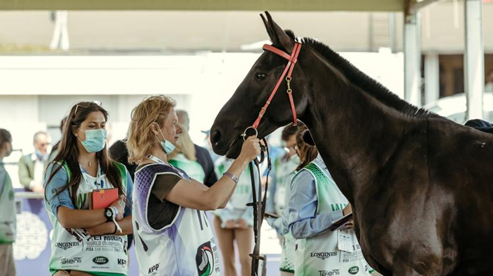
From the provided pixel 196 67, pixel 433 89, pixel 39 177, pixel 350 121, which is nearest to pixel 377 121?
pixel 350 121

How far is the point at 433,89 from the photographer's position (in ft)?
70.3

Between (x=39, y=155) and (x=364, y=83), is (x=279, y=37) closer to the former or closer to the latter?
(x=364, y=83)

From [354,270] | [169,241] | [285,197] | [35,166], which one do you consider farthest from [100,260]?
[35,166]

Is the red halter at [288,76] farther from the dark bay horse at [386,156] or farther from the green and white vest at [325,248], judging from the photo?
the green and white vest at [325,248]

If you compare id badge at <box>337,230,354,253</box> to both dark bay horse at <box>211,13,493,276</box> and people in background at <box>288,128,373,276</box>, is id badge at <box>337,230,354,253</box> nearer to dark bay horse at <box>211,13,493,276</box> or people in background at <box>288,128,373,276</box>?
people in background at <box>288,128,373,276</box>

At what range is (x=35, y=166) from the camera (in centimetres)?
1083

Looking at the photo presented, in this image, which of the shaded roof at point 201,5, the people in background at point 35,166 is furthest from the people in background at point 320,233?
the people in background at point 35,166

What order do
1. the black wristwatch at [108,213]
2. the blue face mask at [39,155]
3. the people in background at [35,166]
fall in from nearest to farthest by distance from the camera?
the black wristwatch at [108,213] < the people in background at [35,166] < the blue face mask at [39,155]

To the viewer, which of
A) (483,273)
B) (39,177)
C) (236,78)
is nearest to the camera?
(483,273)

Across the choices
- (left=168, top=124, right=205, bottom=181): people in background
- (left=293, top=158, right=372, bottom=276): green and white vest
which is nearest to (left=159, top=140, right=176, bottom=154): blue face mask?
(left=293, top=158, right=372, bottom=276): green and white vest

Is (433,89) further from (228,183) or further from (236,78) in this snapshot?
(228,183)

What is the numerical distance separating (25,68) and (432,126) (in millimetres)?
10225

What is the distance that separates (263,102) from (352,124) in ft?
1.45

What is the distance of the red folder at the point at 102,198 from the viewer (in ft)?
15.1
